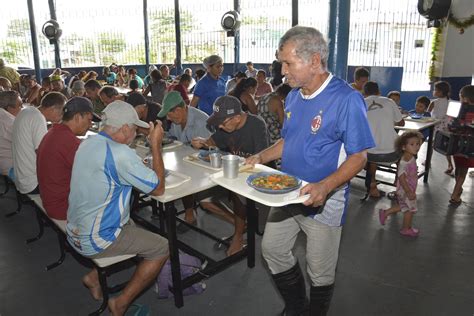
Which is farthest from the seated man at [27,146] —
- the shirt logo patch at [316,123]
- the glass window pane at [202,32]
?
the glass window pane at [202,32]

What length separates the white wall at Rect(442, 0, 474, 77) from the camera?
23.0 ft

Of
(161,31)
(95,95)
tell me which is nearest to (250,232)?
(95,95)

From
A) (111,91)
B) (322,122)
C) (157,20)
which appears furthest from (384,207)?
(157,20)

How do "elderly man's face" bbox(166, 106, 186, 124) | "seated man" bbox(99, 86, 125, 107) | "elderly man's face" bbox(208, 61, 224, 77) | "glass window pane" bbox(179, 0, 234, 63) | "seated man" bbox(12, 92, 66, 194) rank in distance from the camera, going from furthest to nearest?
"glass window pane" bbox(179, 0, 234, 63)
"elderly man's face" bbox(208, 61, 224, 77)
"seated man" bbox(99, 86, 125, 107)
"elderly man's face" bbox(166, 106, 186, 124)
"seated man" bbox(12, 92, 66, 194)

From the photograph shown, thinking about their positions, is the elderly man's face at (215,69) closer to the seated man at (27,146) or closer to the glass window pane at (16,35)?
the seated man at (27,146)

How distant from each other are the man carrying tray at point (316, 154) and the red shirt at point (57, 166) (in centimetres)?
151

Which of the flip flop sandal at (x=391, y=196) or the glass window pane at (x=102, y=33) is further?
the glass window pane at (x=102, y=33)

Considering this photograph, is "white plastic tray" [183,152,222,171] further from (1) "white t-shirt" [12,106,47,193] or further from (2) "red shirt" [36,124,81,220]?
(1) "white t-shirt" [12,106,47,193]

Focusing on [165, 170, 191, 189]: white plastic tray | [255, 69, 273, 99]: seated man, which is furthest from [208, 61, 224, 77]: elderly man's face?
[165, 170, 191, 189]: white plastic tray

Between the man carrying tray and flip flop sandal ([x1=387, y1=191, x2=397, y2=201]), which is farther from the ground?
the man carrying tray

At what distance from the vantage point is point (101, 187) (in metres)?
2.02

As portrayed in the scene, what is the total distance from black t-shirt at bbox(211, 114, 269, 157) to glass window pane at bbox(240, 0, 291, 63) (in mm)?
7804

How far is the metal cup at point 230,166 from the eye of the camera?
1986 millimetres

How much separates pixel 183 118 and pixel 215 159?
0.94 meters
